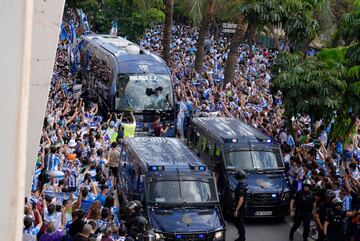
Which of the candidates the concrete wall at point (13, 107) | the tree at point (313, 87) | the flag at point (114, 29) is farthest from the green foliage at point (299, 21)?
the concrete wall at point (13, 107)

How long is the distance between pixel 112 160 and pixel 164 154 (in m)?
3.22

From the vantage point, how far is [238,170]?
14.6 metres

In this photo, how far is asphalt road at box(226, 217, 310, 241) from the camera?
1437 cm

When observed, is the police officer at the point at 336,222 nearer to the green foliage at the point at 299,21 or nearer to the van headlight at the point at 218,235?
the van headlight at the point at 218,235

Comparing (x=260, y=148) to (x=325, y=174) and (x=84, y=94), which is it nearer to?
(x=325, y=174)

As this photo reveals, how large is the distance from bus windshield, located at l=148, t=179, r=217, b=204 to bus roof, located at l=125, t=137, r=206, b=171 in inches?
11.5

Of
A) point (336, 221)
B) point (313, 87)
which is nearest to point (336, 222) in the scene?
point (336, 221)

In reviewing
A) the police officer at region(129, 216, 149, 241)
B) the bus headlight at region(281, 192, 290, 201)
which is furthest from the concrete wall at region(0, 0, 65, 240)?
the bus headlight at region(281, 192, 290, 201)

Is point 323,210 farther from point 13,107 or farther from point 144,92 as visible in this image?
point 144,92

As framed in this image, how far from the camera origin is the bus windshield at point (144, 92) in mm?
22766

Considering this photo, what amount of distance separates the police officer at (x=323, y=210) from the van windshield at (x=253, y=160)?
2.71 metres

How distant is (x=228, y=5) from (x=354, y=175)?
18.2 metres

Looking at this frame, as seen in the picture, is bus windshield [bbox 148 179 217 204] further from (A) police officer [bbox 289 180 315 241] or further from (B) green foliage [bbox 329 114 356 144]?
(B) green foliage [bbox 329 114 356 144]

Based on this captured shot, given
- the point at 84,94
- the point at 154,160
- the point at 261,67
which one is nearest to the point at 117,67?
the point at 84,94
